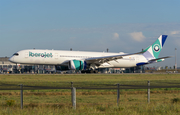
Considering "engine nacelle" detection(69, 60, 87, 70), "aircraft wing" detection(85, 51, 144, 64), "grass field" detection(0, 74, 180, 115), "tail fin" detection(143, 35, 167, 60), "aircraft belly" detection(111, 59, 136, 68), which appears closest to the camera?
"grass field" detection(0, 74, 180, 115)

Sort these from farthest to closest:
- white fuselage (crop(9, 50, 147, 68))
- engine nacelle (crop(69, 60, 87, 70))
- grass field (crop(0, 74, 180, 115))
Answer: engine nacelle (crop(69, 60, 87, 70)) < white fuselage (crop(9, 50, 147, 68)) < grass field (crop(0, 74, 180, 115))

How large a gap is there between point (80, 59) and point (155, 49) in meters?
20.6

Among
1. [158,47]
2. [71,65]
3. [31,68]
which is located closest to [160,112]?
[71,65]

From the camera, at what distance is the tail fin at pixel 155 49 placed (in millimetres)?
60125

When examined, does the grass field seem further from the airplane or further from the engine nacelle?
the engine nacelle

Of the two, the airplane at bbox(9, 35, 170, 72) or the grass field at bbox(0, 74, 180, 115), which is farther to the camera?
the airplane at bbox(9, 35, 170, 72)

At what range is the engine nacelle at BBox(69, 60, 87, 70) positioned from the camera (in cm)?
4859

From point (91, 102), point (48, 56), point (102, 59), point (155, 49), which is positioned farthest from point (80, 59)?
point (91, 102)

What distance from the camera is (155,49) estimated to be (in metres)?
61.5

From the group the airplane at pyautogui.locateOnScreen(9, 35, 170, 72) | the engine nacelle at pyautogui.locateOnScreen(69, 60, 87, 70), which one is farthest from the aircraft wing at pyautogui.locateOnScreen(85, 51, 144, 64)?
the engine nacelle at pyautogui.locateOnScreen(69, 60, 87, 70)

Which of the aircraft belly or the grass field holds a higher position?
the aircraft belly

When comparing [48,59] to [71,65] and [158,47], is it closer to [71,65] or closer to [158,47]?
[71,65]

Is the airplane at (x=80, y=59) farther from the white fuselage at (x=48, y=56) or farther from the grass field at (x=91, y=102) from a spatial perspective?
the grass field at (x=91, y=102)

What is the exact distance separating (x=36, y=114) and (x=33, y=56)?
3831 centimetres
